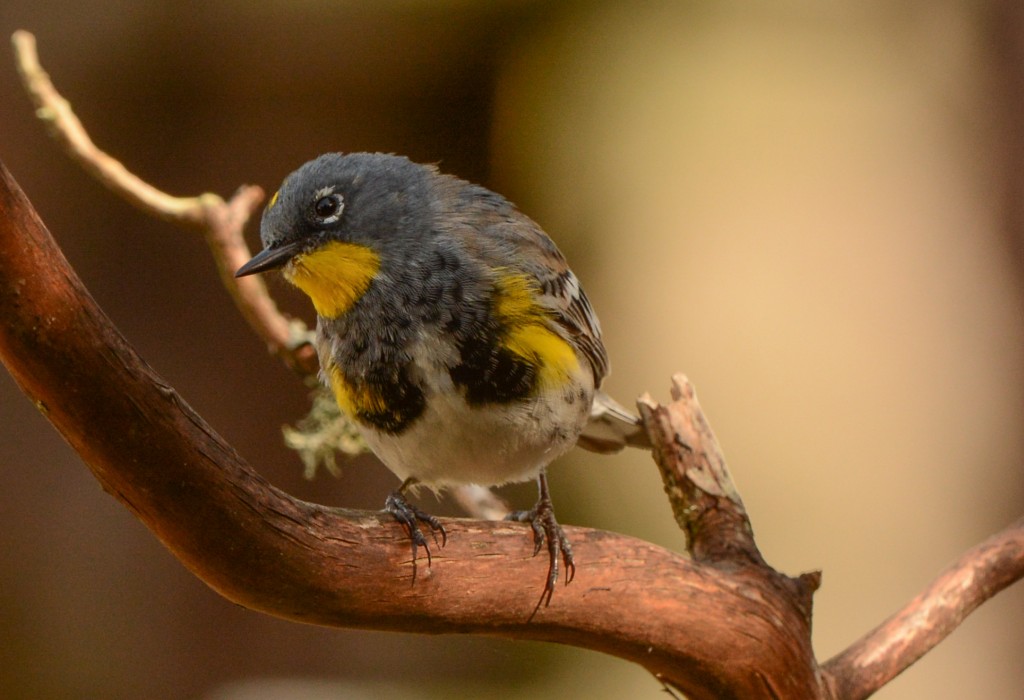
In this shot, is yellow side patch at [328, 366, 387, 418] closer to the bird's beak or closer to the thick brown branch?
the bird's beak

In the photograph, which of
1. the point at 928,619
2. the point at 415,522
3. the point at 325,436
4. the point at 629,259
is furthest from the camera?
the point at 629,259

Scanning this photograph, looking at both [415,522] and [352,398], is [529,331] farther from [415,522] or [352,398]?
[415,522]

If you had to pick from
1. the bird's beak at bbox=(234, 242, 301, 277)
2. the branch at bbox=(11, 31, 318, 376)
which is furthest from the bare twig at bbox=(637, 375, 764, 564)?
the branch at bbox=(11, 31, 318, 376)

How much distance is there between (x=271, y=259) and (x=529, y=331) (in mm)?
668

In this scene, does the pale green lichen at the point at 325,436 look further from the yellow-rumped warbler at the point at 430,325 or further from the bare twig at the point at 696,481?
the bare twig at the point at 696,481

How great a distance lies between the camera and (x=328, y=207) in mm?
2637

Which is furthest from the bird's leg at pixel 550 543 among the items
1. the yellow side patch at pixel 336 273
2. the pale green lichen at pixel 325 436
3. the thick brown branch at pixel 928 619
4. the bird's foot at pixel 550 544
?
the pale green lichen at pixel 325 436

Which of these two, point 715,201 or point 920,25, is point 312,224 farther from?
point 920,25

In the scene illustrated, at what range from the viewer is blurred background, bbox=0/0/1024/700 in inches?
194

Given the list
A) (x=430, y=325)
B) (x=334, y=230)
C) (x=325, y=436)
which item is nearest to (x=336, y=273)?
(x=334, y=230)

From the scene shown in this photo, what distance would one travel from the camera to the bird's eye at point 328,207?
2.62 metres

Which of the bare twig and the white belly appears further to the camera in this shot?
the bare twig

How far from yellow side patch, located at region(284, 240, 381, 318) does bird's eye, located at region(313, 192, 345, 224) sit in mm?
65

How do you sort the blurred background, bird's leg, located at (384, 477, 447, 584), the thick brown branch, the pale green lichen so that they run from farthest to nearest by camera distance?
1. the blurred background
2. the pale green lichen
3. the thick brown branch
4. bird's leg, located at (384, 477, 447, 584)
